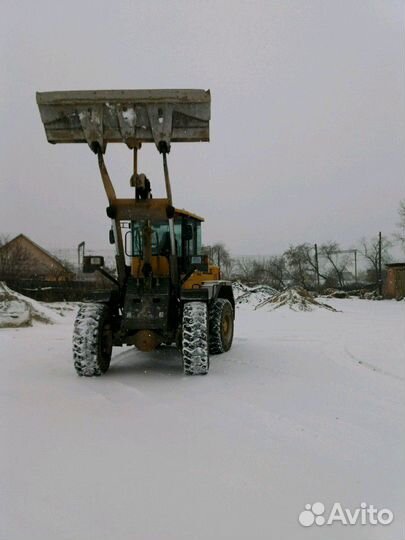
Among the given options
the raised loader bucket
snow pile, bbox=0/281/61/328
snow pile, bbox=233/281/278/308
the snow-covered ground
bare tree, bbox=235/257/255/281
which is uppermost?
the raised loader bucket

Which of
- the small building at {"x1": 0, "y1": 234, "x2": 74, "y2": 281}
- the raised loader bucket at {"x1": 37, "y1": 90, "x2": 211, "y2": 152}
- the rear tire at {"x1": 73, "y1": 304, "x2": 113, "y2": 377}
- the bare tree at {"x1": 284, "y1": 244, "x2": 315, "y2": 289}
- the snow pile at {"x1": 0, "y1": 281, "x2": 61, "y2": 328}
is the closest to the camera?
the raised loader bucket at {"x1": 37, "y1": 90, "x2": 211, "y2": 152}

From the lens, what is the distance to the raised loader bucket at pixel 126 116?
565 cm

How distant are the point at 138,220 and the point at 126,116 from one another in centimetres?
128

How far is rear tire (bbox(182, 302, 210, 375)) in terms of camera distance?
226 inches

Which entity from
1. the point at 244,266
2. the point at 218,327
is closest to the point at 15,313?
the point at 218,327

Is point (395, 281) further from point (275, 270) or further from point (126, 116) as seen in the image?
point (126, 116)

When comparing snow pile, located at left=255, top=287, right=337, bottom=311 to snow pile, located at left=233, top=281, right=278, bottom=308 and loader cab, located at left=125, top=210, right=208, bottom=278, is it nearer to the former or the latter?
snow pile, located at left=233, top=281, right=278, bottom=308

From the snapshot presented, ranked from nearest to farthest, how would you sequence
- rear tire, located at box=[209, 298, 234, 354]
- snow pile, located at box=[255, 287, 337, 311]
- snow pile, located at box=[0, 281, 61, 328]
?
rear tire, located at box=[209, 298, 234, 354] < snow pile, located at box=[0, 281, 61, 328] < snow pile, located at box=[255, 287, 337, 311]

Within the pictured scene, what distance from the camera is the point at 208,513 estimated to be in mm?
2545

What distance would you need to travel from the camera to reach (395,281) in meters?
31.2

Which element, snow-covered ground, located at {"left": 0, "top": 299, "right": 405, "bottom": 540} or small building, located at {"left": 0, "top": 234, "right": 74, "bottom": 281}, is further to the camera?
small building, located at {"left": 0, "top": 234, "right": 74, "bottom": 281}

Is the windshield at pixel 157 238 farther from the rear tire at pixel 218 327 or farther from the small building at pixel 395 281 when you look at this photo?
the small building at pixel 395 281

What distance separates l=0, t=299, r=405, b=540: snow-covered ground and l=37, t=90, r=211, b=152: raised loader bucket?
2913 mm

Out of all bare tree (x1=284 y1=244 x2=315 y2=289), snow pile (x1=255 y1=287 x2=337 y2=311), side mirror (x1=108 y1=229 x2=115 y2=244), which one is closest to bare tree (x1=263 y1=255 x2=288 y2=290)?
bare tree (x1=284 y1=244 x2=315 y2=289)
